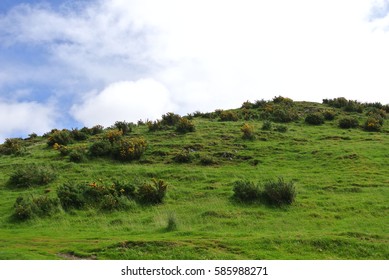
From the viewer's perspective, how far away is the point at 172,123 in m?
43.4

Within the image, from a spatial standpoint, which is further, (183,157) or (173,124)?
(173,124)

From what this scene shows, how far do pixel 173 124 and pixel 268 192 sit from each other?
2242 cm

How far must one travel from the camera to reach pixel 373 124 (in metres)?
40.2

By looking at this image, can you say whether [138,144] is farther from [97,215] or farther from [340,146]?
[340,146]

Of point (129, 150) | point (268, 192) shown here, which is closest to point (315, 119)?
point (129, 150)

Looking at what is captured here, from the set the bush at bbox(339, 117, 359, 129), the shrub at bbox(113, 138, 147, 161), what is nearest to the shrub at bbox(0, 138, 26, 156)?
the shrub at bbox(113, 138, 147, 161)

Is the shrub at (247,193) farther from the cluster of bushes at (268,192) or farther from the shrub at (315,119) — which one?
the shrub at (315,119)

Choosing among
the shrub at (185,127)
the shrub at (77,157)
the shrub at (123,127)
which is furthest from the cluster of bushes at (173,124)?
the shrub at (77,157)

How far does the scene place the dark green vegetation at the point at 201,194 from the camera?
589 inches

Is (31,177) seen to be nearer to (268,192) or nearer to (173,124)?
(268,192)

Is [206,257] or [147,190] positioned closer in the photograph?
[206,257]

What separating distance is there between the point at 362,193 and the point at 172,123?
2414cm

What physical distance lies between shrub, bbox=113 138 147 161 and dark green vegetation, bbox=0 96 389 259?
0.27 ft

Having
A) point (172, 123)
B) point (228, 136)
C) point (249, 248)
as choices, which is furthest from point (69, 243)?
point (172, 123)
